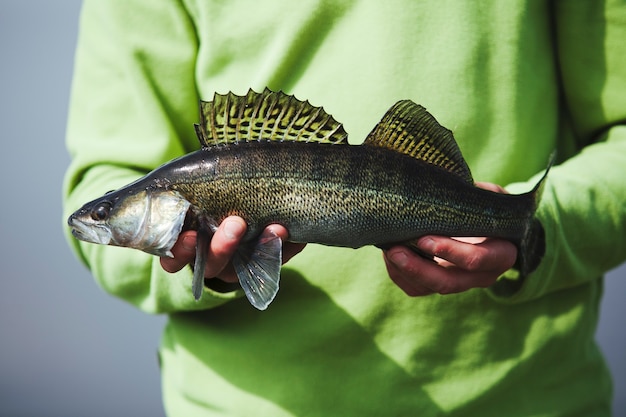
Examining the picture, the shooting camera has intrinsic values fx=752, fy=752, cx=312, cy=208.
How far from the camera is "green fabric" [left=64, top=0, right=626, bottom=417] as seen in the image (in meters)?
1.23

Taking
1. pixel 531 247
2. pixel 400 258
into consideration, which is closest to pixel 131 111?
pixel 400 258

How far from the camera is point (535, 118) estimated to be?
1.31 metres

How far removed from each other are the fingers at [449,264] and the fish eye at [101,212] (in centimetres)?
39

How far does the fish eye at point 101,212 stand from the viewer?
103 centimetres

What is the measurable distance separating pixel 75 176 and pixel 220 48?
37cm

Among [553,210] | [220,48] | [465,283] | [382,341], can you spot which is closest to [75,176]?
[220,48]

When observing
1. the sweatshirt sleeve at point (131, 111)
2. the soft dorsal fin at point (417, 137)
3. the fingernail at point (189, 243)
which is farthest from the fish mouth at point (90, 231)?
the soft dorsal fin at point (417, 137)

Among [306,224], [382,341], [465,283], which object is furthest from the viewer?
[382,341]

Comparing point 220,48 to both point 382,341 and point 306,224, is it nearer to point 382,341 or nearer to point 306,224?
point 306,224

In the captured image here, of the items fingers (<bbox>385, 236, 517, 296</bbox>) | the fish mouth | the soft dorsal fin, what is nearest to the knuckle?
fingers (<bbox>385, 236, 517, 296</bbox>)

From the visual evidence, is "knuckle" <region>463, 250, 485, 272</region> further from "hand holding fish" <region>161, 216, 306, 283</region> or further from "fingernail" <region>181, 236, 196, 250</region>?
"fingernail" <region>181, 236, 196, 250</region>

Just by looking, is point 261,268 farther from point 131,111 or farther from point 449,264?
point 131,111

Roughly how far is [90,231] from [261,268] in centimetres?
25

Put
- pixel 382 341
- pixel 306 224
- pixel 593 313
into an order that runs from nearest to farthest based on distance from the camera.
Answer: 1. pixel 306 224
2. pixel 382 341
3. pixel 593 313
